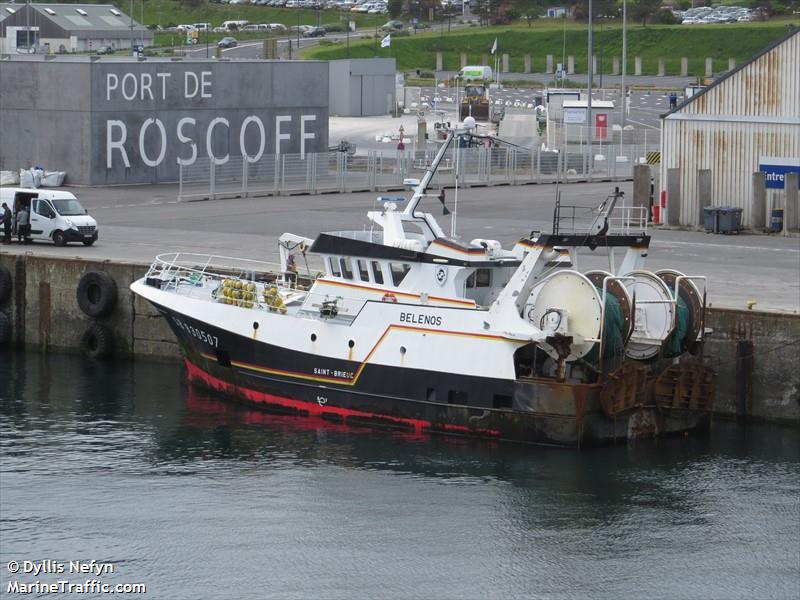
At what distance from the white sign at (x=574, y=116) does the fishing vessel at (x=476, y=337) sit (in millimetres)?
44654

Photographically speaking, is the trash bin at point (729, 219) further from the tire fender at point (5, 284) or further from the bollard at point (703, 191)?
the tire fender at point (5, 284)

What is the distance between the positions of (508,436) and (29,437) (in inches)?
325

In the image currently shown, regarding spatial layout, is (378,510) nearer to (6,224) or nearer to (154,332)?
(154,332)

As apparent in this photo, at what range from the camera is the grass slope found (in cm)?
11494

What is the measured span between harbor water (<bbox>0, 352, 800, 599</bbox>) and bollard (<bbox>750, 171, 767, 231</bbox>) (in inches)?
615

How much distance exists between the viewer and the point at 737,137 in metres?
41.6

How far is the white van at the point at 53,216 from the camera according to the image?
37375 mm

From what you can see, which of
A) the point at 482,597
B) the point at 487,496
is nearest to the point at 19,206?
the point at 487,496

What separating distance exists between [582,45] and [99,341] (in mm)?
99198

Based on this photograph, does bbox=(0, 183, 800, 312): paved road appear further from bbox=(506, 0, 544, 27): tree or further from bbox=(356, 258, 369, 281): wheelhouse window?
bbox=(506, 0, 544, 27): tree

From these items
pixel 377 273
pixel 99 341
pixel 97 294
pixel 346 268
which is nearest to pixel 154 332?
pixel 99 341

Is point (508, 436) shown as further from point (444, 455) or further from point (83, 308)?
point (83, 308)

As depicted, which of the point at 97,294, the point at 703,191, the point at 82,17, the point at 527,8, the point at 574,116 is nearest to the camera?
the point at 97,294

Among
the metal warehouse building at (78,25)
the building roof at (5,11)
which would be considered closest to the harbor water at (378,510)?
the building roof at (5,11)
